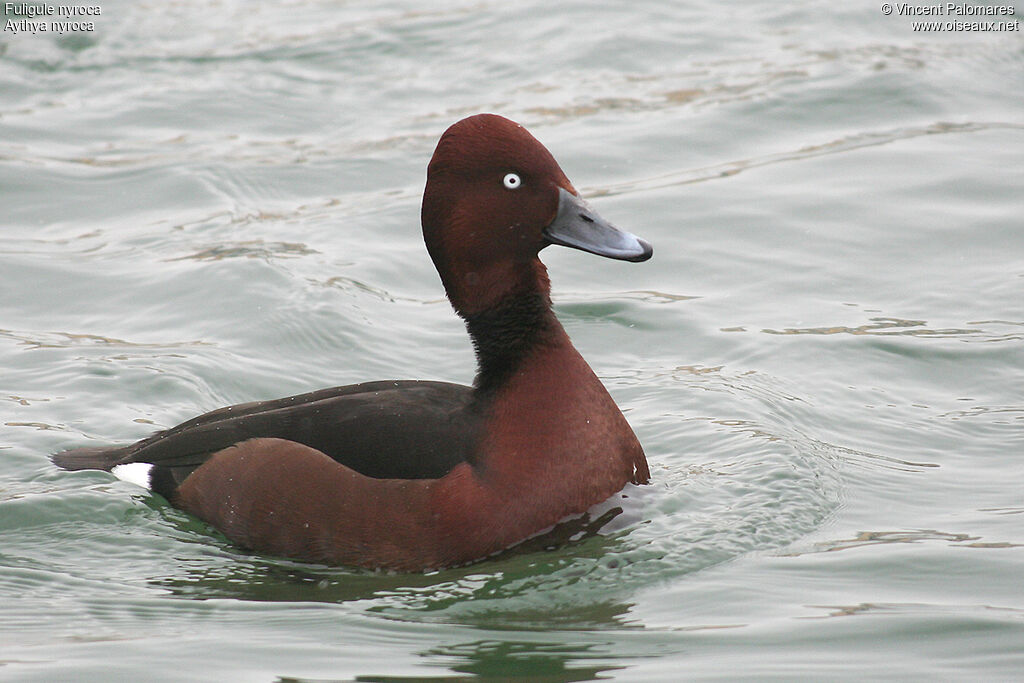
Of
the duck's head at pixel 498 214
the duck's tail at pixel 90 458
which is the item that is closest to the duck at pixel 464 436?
the duck's head at pixel 498 214

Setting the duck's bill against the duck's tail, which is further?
the duck's tail

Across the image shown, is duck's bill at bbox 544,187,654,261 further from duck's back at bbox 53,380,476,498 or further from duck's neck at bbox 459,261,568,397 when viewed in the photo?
duck's back at bbox 53,380,476,498

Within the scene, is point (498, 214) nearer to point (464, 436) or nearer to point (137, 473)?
point (464, 436)

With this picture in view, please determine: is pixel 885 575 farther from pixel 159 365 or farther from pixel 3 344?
pixel 3 344

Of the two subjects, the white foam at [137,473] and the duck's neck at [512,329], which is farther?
the white foam at [137,473]

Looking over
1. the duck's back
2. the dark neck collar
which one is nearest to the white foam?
the duck's back

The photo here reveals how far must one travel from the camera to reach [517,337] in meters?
5.86

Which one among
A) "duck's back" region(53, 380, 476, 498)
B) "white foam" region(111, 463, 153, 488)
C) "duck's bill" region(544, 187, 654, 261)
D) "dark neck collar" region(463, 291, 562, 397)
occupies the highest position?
"duck's bill" region(544, 187, 654, 261)

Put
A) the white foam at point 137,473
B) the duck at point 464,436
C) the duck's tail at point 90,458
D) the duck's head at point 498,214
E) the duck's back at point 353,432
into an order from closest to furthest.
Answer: the duck at point 464,436, the duck's back at point 353,432, the duck's head at point 498,214, the white foam at point 137,473, the duck's tail at point 90,458

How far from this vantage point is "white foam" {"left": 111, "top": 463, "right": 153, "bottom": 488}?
20.0ft

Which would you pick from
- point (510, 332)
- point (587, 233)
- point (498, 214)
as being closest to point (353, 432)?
point (510, 332)

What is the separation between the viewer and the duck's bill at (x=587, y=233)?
19.0 feet

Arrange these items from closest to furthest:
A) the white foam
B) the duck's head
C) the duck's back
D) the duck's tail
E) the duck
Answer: the duck → the duck's back → the duck's head → the white foam → the duck's tail

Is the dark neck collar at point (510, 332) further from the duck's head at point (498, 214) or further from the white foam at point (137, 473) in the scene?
the white foam at point (137, 473)
